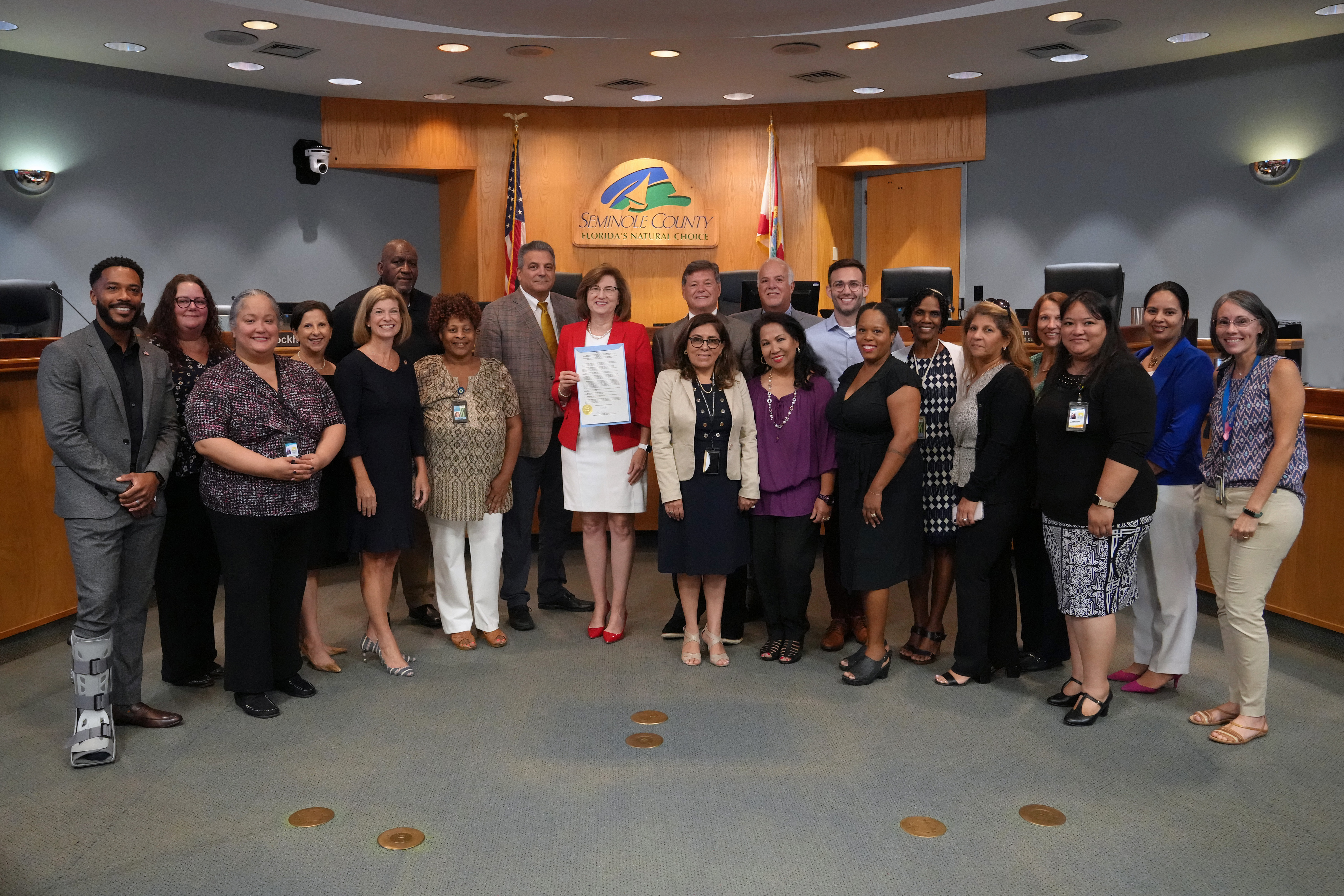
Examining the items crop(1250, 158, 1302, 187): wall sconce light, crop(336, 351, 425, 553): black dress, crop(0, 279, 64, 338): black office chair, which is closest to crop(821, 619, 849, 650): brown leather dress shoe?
crop(336, 351, 425, 553): black dress

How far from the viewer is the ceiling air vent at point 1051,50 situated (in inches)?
309

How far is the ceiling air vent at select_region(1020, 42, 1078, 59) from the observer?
7.86 m

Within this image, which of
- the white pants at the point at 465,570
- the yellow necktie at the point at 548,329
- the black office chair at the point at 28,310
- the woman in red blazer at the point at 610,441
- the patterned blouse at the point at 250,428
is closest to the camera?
the patterned blouse at the point at 250,428

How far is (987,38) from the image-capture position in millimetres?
7586

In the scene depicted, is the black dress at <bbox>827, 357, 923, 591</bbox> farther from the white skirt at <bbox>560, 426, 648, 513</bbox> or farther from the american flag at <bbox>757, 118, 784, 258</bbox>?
the american flag at <bbox>757, 118, 784, 258</bbox>

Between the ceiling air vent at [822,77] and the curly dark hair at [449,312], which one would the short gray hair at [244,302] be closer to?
the curly dark hair at [449,312]

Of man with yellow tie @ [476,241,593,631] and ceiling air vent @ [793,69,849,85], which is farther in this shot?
ceiling air vent @ [793,69,849,85]

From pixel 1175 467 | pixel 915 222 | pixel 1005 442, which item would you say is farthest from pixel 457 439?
pixel 915 222

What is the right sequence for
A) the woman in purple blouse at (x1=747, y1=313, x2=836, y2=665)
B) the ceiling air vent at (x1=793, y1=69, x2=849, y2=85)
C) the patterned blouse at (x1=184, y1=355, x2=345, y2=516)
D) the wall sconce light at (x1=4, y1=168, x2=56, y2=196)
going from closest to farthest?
the patterned blouse at (x1=184, y1=355, x2=345, y2=516)
the woman in purple blouse at (x1=747, y1=313, x2=836, y2=665)
the wall sconce light at (x1=4, y1=168, x2=56, y2=196)
the ceiling air vent at (x1=793, y1=69, x2=849, y2=85)

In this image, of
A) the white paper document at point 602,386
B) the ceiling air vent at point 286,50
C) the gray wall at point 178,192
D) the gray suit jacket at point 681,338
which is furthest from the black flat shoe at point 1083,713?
the gray wall at point 178,192

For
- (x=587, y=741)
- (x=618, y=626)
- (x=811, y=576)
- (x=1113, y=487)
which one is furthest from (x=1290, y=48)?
(x=587, y=741)

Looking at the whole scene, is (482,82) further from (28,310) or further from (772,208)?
(28,310)

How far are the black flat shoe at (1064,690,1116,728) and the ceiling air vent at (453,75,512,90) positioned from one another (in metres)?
7.11

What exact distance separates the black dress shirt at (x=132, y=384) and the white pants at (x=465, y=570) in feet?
4.18
